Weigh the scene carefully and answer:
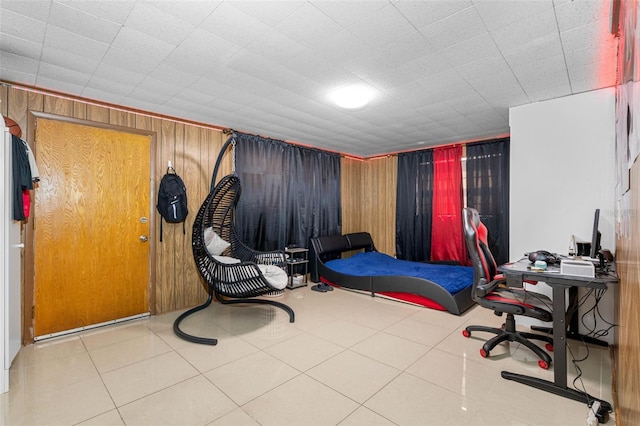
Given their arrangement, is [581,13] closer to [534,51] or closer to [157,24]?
[534,51]

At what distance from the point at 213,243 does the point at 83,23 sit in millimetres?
2430

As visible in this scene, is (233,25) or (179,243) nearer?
(233,25)

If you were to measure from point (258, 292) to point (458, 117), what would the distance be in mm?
3266

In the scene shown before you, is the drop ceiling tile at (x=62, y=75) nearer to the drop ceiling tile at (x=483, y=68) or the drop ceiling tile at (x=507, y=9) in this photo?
the drop ceiling tile at (x=507, y=9)

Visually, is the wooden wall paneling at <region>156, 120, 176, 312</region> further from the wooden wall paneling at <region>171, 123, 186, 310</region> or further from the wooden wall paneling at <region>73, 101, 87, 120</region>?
the wooden wall paneling at <region>73, 101, 87, 120</region>

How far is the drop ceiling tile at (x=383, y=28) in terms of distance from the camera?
1871 mm

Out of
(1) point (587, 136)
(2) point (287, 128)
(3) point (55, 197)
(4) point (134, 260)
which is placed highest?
(2) point (287, 128)

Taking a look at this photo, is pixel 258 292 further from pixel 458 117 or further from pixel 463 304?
pixel 458 117

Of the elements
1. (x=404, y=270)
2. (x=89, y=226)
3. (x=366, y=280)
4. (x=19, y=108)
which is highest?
(x=19, y=108)

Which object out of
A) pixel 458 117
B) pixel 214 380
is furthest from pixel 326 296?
pixel 458 117

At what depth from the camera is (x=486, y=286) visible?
255 centimetres

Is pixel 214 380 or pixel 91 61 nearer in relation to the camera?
pixel 214 380

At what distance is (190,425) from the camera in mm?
1779

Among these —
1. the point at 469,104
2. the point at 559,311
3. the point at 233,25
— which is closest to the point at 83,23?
the point at 233,25
